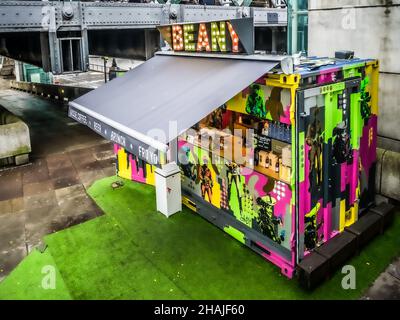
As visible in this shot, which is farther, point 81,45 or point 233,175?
point 81,45

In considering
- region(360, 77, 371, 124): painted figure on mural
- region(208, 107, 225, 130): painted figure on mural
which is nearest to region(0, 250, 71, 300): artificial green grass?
region(208, 107, 225, 130): painted figure on mural

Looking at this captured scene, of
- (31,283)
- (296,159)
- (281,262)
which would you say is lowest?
(31,283)

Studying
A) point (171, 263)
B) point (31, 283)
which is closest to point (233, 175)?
point (171, 263)

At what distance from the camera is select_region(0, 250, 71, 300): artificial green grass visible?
502cm

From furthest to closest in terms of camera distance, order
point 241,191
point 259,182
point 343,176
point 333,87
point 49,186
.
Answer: point 49,186, point 241,191, point 343,176, point 259,182, point 333,87

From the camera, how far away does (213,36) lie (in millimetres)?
5789

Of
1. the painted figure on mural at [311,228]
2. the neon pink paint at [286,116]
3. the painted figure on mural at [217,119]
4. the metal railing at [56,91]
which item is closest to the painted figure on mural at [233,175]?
the painted figure on mural at [217,119]

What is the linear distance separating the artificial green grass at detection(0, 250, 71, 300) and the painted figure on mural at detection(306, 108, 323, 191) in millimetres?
3698

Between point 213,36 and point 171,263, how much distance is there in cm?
357

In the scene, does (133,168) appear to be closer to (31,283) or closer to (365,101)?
(31,283)

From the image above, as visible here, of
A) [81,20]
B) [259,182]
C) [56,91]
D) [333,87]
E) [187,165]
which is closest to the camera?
[333,87]
